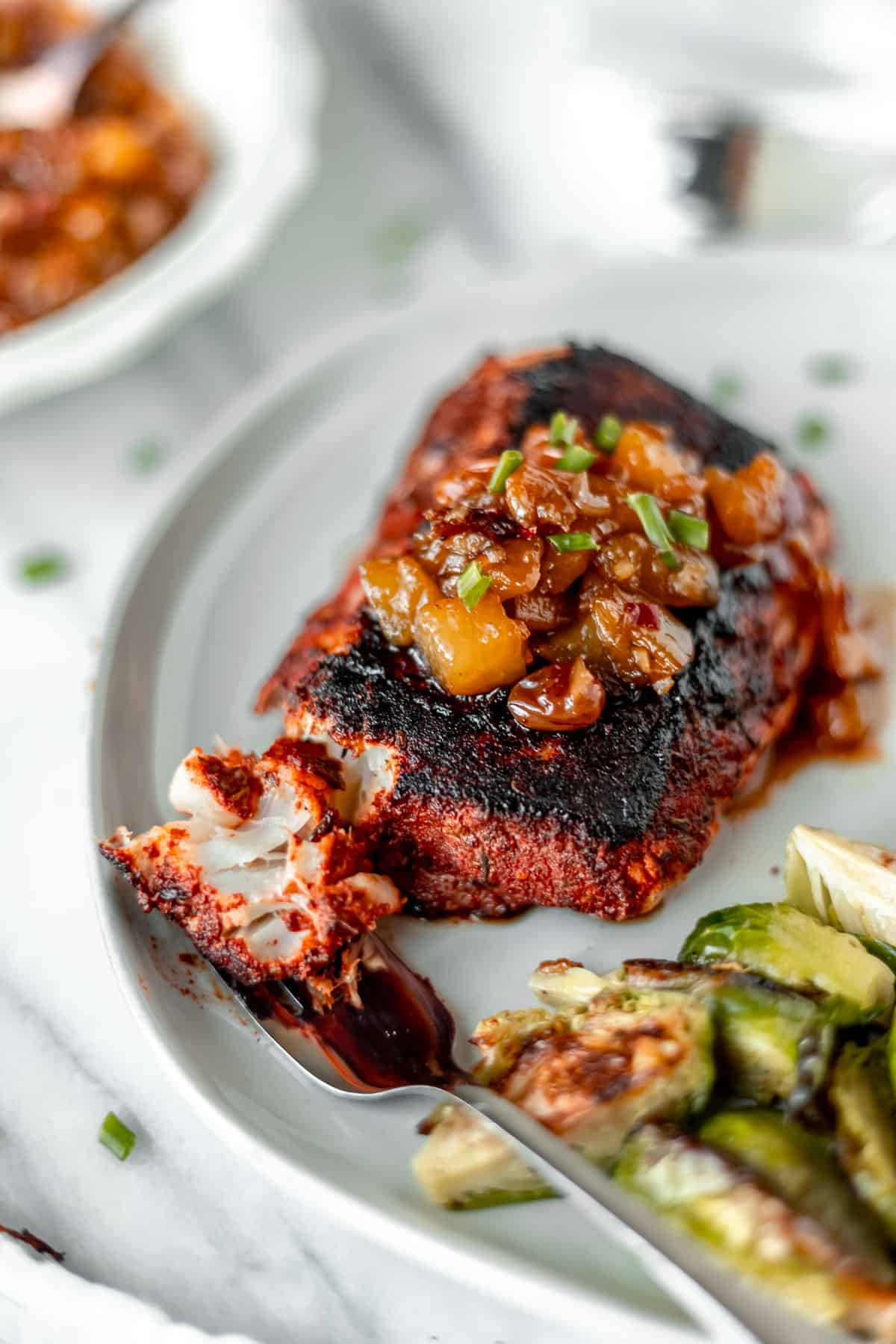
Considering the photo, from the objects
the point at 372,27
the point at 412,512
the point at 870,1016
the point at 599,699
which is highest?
the point at 372,27

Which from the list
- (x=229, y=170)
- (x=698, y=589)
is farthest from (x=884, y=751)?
(x=229, y=170)

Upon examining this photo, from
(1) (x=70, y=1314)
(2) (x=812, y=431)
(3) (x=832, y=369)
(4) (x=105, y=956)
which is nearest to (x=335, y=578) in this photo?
(4) (x=105, y=956)

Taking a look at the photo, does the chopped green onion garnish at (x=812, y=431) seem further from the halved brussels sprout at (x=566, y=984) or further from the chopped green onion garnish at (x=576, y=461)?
the halved brussels sprout at (x=566, y=984)

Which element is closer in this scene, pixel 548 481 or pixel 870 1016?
pixel 870 1016

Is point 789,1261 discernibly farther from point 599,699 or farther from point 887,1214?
point 599,699

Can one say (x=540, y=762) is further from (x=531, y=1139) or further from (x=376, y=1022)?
(x=531, y=1139)
